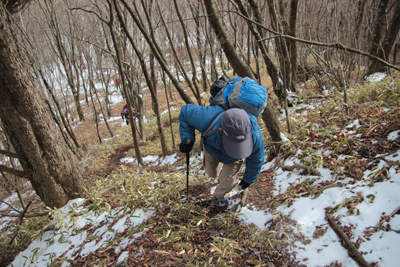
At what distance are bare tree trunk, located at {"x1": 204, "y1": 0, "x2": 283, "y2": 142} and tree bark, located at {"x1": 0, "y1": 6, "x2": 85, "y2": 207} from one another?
2934 millimetres

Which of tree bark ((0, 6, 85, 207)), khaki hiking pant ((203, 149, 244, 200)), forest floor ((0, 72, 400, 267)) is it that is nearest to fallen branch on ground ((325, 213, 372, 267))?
forest floor ((0, 72, 400, 267))

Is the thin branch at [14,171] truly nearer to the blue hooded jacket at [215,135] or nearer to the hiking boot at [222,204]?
the blue hooded jacket at [215,135]

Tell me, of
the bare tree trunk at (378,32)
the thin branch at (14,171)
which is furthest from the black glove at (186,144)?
the bare tree trunk at (378,32)

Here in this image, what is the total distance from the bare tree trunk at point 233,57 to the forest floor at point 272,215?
34cm

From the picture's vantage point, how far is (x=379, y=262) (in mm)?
1593

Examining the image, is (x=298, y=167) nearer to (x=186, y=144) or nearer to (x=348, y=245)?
(x=348, y=245)

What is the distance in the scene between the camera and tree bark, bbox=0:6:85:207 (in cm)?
257

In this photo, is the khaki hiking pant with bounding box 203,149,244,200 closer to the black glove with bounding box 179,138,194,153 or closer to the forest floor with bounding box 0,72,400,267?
the forest floor with bounding box 0,72,400,267

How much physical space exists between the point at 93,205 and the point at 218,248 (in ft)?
7.15

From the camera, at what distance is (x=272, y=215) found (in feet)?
7.81

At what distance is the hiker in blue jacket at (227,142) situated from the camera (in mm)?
2041

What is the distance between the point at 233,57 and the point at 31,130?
3.36 meters

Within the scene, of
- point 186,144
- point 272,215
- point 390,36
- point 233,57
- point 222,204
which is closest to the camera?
point 272,215

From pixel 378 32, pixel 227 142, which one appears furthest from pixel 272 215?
pixel 378 32
